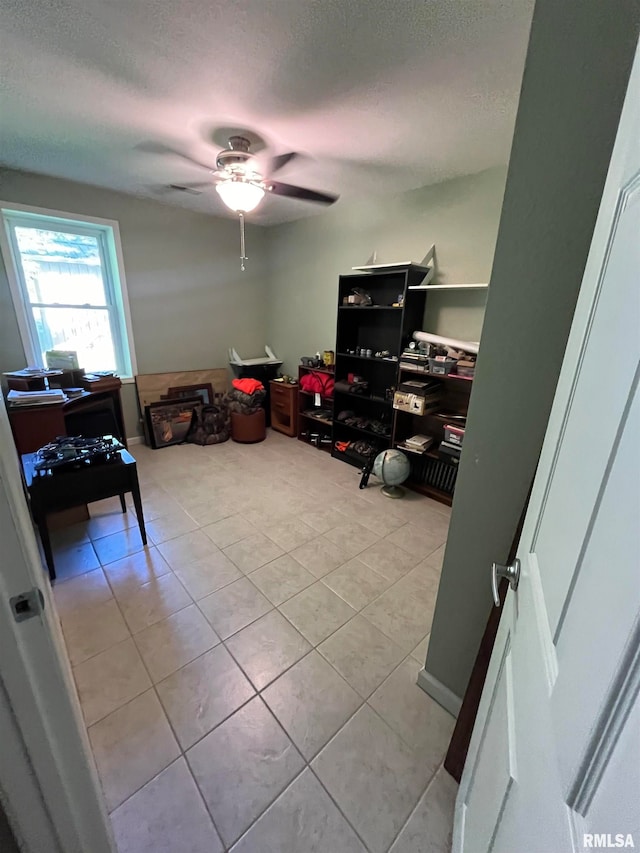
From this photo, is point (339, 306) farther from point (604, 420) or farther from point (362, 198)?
point (604, 420)

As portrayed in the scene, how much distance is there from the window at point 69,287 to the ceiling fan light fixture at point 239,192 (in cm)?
194

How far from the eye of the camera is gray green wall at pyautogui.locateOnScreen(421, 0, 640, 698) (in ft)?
2.48

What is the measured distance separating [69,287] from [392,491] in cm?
371

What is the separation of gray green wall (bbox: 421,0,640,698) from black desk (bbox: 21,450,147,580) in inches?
74.5

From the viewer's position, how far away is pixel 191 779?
115cm

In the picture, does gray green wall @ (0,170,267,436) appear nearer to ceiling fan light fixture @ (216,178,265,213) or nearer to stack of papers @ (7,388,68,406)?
stack of papers @ (7,388,68,406)

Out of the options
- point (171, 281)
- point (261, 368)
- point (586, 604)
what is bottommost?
point (261, 368)

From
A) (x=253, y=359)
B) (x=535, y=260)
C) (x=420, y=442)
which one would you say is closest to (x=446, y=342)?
(x=420, y=442)

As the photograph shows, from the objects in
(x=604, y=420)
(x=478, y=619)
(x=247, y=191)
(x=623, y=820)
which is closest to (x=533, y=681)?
(x=623, y=820)

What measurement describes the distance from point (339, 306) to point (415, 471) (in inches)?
70.4

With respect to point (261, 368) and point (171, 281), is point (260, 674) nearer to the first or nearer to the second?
point (261, 368)

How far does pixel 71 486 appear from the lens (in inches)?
76.0

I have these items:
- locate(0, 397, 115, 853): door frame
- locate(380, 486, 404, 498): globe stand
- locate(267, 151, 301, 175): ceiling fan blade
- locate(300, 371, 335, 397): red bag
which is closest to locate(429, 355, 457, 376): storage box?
locate(380, 486, 404, 498): globe stand

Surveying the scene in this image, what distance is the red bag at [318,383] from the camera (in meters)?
3.87
